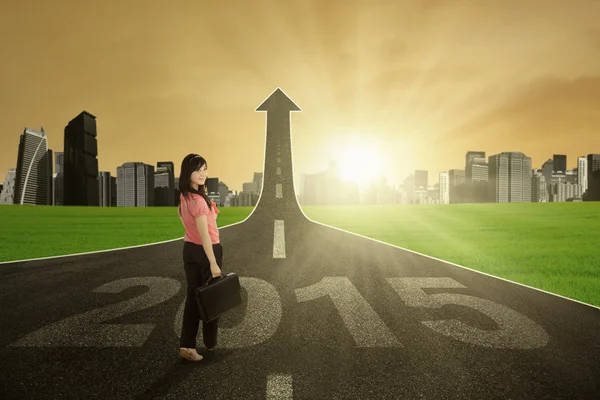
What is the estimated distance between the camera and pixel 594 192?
78.8m

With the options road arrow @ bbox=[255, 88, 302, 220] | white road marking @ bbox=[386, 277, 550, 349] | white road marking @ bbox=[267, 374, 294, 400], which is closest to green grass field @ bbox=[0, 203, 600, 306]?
white road marking @ bbox=[386, 277, 550, 349]

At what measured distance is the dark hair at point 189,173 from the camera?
188 inches

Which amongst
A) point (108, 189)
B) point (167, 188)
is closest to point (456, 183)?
point (167, 188)

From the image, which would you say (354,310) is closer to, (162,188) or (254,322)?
(254,322)

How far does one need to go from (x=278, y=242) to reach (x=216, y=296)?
9.89 meters

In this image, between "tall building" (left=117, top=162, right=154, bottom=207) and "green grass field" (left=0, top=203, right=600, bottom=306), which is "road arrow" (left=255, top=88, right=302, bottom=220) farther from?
"tall building" (left=117, top=162, right=154, bottom=207)

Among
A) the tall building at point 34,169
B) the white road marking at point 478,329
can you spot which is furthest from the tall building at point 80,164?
the tall building at point 34,169

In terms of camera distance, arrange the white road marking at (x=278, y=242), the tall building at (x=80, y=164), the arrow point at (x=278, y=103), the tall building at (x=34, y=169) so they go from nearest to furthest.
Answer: the white road marking at (x=278, y=242), the arrow point at (x=278, y=103), the tall building at (x=80, y=164), the tall building at (x=34, y=169)

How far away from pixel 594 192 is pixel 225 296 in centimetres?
9566

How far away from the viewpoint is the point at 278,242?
580 inches

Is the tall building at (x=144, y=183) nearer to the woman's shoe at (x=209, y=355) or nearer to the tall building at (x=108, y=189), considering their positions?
the tall building at (x=108, y=189)

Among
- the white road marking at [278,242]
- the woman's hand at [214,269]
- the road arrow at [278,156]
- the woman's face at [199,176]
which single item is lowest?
the white road marking at [278,242]

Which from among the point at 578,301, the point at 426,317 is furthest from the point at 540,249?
the point at 426,317

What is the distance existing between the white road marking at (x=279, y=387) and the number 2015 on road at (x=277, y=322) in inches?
43.0
